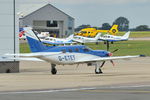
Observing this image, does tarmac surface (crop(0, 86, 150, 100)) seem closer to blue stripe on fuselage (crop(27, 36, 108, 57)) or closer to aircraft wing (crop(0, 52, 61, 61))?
aircraft wing (crop(0, 52, 61, 61))

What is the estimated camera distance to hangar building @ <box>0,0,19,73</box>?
34969 millimetres

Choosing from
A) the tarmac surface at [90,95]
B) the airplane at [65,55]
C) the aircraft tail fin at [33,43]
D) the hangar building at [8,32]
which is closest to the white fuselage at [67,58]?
the airplane at [65,55]

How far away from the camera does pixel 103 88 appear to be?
831 inches

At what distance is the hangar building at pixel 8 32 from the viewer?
34969 millimetres

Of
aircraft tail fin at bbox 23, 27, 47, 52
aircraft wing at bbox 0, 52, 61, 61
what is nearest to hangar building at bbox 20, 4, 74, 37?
aircraft wing at bbox 0, 52, 61, 61

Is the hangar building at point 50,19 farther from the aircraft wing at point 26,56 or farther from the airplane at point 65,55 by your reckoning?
the airplane at point 65,55

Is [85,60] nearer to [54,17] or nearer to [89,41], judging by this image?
[89,41]

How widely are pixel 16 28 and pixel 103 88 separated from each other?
15.6 metres

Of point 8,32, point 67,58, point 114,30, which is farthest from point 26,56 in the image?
point 114,30

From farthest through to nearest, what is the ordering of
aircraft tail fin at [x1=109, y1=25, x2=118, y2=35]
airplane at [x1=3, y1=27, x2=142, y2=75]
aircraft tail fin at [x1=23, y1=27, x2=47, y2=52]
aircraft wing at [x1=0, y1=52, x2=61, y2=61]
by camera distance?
aircraft tail fin at [x1=109, y1=25, x2=118, y2=35] < aircraft tail fin at [x1=23, y1=27, x2=47, y2=52] < airplane at [x1=3, y1=27, x2=142, y2=75] < aircraft wing at [x1=0, y1=52, x2=61, y2=61]

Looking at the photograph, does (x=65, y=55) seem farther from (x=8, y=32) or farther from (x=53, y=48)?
(x=8, y=32)

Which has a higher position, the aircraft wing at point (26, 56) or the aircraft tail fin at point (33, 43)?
the aircraft tail fin at point (33, 43)

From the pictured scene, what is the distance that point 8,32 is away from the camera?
35.3 meters

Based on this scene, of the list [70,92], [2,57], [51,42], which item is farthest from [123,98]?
[51,42]
